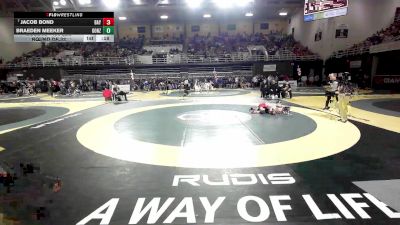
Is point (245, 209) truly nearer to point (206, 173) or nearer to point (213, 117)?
point (206, 173)

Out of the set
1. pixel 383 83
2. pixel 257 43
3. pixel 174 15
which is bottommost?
pixel 383 83

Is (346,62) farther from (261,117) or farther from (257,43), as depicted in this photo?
(261,117)

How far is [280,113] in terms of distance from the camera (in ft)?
40.5

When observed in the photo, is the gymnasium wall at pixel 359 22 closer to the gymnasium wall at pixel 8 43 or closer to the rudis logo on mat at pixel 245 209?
the rudis logo on mat at pixel 245 209

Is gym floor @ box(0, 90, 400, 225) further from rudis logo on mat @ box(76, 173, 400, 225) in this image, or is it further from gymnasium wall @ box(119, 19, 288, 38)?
gymnasium wall @ box(119, 19, 288, 38)

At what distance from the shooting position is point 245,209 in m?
4.08

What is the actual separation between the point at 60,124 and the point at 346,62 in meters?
26.9

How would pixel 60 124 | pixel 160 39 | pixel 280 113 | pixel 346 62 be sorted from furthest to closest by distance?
pixel 160 39
pixel 346 62
pixel 280 113
pixel 60 124

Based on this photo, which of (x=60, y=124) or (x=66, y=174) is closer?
(x=66, y=174)

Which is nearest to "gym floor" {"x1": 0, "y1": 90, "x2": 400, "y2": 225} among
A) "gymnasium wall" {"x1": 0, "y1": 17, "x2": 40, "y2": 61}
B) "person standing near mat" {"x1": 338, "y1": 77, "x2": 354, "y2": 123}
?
"person standing near mat" {"x1": 338, "y1": 77, "x2": 354, "y2": 123}

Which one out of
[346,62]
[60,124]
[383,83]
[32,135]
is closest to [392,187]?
[32,135]

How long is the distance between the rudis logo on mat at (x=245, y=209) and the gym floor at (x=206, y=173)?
0.01m
